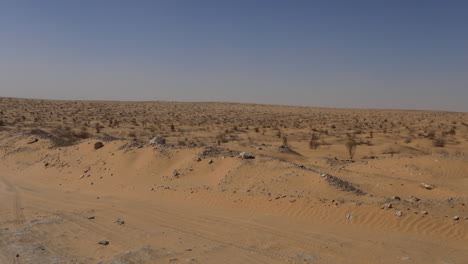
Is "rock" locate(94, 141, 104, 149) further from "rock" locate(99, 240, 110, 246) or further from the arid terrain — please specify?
"rock" locate(99, 240, 110, 246)

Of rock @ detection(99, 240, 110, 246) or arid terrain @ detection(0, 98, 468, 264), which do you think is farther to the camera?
rock @ detection(99, 240, 110, 246)

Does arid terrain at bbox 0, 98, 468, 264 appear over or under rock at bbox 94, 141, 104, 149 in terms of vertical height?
under

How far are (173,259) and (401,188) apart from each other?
784 centimetres

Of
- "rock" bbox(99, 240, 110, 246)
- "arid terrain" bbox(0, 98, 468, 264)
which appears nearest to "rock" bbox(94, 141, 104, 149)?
"arid terrain" bbox(0, 98, 468, 264)

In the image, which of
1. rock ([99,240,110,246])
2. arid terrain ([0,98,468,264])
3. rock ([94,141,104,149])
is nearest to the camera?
arid terrain ([0,98,468,264])

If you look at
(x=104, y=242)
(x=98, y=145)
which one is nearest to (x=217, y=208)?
(x=104, y=242)

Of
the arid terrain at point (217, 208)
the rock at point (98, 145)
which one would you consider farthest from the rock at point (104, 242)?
the rock at point (98, 145)

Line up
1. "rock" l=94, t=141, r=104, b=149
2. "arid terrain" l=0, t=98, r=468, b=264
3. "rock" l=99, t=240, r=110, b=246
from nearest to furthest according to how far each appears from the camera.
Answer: "arid terrain" l=0, t=98, r=468, b=264 → "rock" l=99, t=240, r=110, b=246 → "rock" l=94, t=141, r=104, b=149

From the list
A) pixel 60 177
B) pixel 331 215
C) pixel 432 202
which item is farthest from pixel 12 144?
pixel 432 202

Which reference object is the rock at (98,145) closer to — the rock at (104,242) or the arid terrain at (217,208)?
the arid terrain at (217,208)

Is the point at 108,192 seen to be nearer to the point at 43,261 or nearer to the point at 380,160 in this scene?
the point at 43,261

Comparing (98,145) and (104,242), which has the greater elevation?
(98,145)

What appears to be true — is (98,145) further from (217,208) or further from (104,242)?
(104,242)

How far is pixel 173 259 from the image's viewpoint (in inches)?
233
